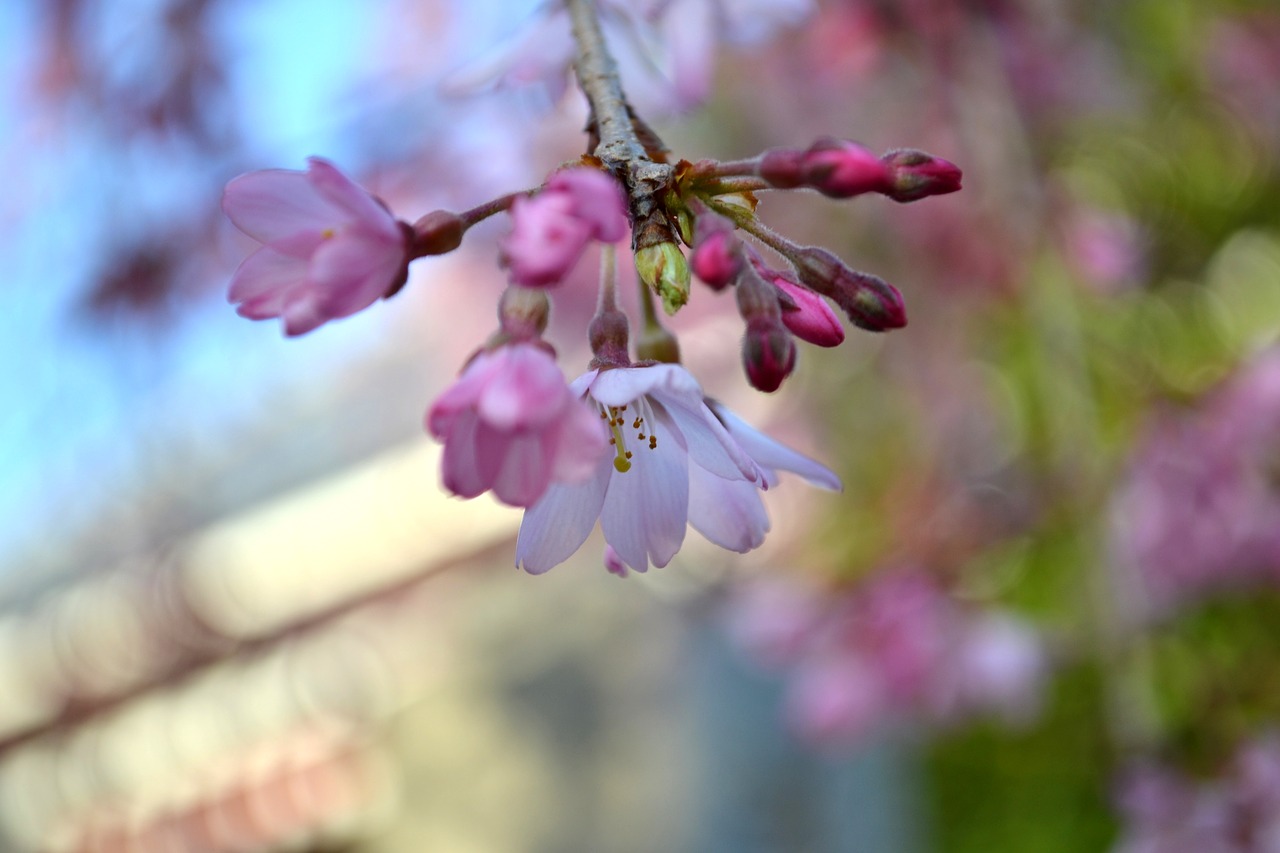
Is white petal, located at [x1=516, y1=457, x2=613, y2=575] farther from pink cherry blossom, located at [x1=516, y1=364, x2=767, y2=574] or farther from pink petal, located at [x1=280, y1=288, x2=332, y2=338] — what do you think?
pink petal, located at [x1=280, y1=288, x2=332, y2=338]

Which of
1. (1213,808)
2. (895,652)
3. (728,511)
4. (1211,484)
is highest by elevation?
(728,511)

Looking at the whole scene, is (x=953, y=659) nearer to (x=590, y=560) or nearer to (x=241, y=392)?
(x=241, y=392)

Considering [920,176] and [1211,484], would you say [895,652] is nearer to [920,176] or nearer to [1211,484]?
[1211,484]

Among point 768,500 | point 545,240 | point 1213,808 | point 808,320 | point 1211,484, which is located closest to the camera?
point 545,240

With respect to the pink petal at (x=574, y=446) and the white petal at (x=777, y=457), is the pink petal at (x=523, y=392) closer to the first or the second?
the pink petal at (x=574, y=446)

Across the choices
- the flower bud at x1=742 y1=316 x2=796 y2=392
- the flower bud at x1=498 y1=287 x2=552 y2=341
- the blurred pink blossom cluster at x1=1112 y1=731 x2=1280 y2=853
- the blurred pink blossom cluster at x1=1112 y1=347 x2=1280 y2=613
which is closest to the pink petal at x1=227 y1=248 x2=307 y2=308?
the flower bud at x1=498 y1=287 x2=552 y2=341

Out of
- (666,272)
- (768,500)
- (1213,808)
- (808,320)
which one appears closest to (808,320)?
(808,320)
